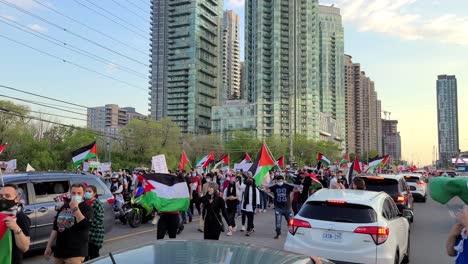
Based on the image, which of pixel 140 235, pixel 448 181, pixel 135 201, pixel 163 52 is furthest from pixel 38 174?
pixel 163 52

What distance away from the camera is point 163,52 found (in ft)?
584

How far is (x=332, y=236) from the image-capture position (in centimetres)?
730

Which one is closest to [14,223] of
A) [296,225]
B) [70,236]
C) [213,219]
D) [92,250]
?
[70,236]

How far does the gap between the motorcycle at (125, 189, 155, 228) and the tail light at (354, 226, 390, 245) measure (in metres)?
9.43

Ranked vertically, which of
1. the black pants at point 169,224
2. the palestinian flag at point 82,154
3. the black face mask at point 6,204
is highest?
the palestinian flag at point 82,154

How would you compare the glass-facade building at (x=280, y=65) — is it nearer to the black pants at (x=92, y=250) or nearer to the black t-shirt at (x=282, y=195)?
the black t-shirt at (x=282, y=195)

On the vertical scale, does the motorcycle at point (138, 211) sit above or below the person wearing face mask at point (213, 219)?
below

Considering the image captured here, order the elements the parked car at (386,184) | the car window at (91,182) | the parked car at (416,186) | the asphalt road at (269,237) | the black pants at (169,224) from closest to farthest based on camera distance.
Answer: the black pants at (169,224)
the asphalt road at (269,237)
the car window at (91,182)
the parked car at (386,184)
the parked car at (416,186)

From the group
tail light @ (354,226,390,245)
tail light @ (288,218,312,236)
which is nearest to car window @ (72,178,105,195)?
tail light @ (288,218,312,236)

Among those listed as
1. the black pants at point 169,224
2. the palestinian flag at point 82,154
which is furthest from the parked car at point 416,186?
the black pants at point 169,224

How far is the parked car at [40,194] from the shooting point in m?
9.57

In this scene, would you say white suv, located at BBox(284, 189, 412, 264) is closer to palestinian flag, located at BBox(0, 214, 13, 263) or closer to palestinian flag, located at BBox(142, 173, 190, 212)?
palestinian flag, located at BBox(142, 173, 190, 212)

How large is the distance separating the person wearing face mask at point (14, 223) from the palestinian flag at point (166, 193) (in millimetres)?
4633

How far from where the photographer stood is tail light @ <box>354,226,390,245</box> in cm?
713
